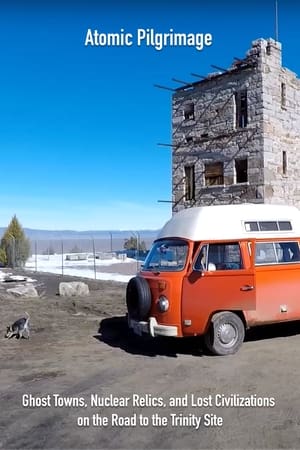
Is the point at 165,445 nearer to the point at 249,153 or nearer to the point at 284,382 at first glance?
the point at 284,382

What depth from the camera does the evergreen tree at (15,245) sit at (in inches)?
1532

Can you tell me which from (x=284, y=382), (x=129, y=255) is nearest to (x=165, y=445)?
(x=284, y=382)

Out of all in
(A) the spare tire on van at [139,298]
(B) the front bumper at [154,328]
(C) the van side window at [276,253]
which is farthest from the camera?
(C) the van side window at [276,253]

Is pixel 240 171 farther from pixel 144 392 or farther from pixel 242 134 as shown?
pixel 144 392

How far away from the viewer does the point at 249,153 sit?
82.7 ft

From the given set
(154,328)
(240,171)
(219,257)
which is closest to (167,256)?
(219,257)

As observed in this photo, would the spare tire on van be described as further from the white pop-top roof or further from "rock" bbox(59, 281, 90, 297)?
"rock" bbox(59, 281, 90, 297)

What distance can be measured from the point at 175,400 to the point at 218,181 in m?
21.2

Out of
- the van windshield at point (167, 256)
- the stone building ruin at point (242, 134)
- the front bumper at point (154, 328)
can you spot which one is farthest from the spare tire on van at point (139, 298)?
the stone building ruin at point (242, 134)

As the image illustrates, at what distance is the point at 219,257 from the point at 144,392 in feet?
10.9

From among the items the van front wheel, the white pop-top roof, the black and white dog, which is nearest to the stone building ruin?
the white pop-top roof

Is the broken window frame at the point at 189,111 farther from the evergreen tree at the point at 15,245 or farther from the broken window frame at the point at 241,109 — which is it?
the evergreen tree at the point at 15,245

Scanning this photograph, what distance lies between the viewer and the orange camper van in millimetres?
8961

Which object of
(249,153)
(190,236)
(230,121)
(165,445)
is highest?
(230,121)
